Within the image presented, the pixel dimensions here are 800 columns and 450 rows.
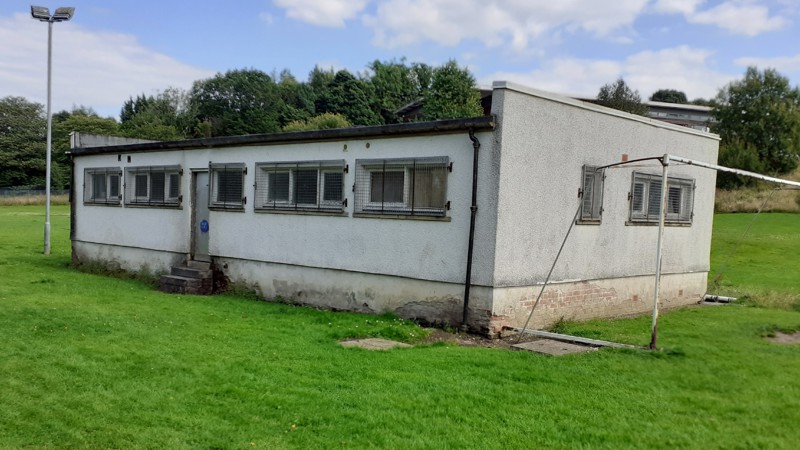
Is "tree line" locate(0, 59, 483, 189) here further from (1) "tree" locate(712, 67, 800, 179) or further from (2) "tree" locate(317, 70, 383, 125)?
(1) "tree" locate(712, 67, 800, 179)

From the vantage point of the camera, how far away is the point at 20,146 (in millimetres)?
68125

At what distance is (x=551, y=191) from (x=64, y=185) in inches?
2623

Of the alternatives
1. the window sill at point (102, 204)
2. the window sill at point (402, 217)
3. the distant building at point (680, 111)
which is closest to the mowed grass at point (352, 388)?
the window sill at point (402, 217)

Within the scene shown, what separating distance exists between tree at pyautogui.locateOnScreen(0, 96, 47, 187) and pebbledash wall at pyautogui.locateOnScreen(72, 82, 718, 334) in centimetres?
6252

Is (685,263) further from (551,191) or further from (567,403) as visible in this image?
(567,403)

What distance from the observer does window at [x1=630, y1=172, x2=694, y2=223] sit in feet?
40.1

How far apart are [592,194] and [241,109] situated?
73610 mm

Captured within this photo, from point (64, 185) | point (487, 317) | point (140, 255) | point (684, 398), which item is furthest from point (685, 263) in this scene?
point (64, 185)

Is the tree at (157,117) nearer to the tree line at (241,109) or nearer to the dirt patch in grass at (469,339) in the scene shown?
the tree line at (241,109)

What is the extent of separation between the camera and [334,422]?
5.44m

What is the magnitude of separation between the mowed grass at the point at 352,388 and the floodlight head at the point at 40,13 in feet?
49.2

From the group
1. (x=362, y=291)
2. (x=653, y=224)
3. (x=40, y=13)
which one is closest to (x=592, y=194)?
(x=653, y=224)

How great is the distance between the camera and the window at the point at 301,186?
1181cm

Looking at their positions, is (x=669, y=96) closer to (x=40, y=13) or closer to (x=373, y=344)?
(x=40, y=13)
